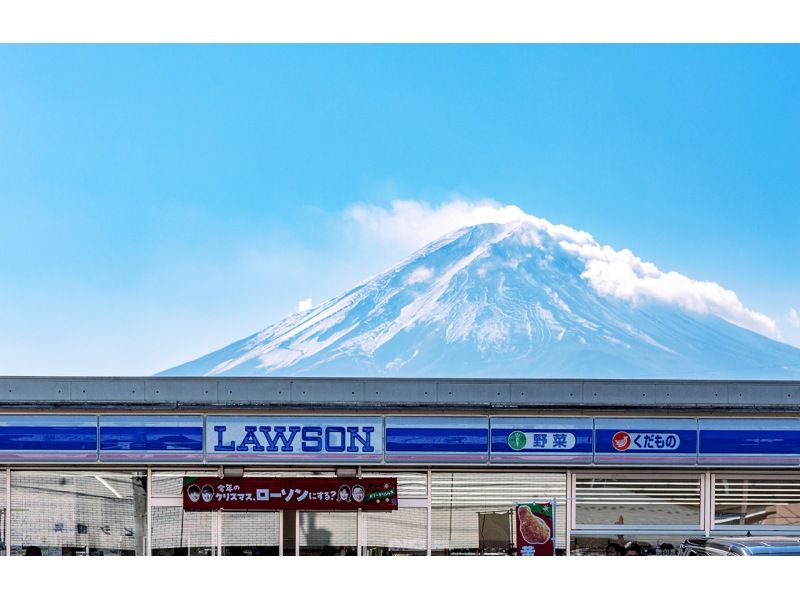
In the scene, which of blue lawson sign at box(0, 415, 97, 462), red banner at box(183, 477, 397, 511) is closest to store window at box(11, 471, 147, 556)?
blue lawson sign at box(0, 415, 97, 462)

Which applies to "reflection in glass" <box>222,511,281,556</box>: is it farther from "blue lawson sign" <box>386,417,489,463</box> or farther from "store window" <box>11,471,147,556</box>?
"blue lawson sign" <box>386,417,489,463</box>

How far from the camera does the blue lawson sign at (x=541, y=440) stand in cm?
1273

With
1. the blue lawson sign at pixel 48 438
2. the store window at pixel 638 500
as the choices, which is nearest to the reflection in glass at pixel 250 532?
the blue lawson sign at pixel 48 438

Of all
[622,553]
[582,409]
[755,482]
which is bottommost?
[622,553]

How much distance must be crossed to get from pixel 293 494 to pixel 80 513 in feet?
11.7

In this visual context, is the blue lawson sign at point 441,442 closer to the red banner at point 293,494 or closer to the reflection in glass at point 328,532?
the red banner at point 293,494

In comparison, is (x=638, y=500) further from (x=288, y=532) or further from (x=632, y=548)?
(x=288, y=532)

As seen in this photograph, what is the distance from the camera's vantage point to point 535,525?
13.1 meters

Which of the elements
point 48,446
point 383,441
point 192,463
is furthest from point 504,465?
point 48,446

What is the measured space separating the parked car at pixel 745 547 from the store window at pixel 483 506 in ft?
7.33

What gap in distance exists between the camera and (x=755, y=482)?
43.1ft

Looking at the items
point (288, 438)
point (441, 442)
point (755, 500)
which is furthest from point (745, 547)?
point (288, 438)

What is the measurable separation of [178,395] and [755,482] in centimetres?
958

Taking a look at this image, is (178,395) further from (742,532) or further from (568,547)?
(742,532)
